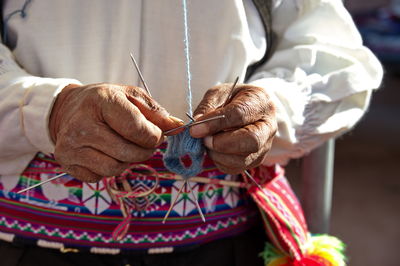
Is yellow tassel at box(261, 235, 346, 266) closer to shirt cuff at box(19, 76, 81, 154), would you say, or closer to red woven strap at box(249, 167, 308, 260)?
red woven strap at box(249, 167, 308, 260)

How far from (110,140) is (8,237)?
0.37 metres

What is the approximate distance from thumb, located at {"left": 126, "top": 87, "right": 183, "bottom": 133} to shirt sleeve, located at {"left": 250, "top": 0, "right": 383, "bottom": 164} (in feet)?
1.00

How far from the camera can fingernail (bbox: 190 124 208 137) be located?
0.87 meters

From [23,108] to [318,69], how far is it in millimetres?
595

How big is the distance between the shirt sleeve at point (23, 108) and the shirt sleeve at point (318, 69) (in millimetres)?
405

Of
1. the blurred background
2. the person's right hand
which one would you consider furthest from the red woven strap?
the blurred background

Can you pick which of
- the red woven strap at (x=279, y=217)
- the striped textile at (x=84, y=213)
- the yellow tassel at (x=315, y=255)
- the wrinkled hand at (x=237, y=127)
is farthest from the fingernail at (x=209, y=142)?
the yellow tassel at (x=315, y=255)

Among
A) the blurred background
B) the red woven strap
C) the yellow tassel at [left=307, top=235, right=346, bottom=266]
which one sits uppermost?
the red woven strap

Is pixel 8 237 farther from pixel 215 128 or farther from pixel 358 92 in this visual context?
pixel 358 92

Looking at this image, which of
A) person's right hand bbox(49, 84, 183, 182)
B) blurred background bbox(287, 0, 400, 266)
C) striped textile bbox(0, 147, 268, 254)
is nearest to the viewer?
person's right hand bbox(49, 84, 183, 182)

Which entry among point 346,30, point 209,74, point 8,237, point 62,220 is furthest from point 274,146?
point 8,237

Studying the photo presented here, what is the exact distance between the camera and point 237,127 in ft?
2.95

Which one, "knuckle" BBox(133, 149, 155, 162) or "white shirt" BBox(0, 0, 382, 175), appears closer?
"knuckle" BBox(133, 149, 155, 162)

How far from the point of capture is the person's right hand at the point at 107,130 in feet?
2.78
